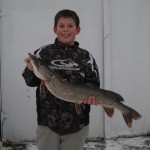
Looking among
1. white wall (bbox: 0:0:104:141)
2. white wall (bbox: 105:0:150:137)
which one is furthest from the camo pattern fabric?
white wall (bbox: 105:0:150:137)

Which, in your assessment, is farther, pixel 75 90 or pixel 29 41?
pixel 29 41

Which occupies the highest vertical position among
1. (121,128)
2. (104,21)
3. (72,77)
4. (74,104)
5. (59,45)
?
(104,21)

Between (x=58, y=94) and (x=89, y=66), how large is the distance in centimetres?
50

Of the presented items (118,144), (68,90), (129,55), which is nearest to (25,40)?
(129,55)

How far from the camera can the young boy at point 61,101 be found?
152 inches

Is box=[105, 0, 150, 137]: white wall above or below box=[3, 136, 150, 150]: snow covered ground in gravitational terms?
above

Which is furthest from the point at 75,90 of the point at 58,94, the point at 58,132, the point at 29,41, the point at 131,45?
the point at 131,45

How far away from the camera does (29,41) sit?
6141 millimetres

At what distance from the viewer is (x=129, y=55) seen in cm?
652

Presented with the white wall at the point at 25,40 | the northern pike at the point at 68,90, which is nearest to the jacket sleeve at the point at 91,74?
the northern pike at the point at 68,90

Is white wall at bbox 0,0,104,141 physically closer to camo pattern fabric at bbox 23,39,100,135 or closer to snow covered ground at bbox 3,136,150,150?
snow covered ground at bbox 3,136,150,150

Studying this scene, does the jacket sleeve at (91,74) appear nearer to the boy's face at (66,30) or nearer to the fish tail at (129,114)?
the boy's face at (66,30)

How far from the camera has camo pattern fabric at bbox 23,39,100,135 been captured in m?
3.86

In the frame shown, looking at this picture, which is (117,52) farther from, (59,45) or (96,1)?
(59,45)
